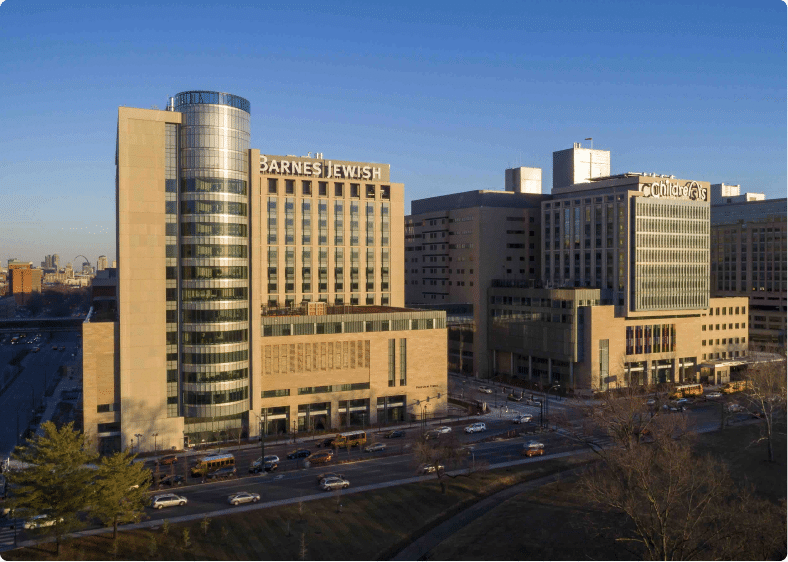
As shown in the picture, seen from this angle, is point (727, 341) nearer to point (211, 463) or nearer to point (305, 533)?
point (211, 463)

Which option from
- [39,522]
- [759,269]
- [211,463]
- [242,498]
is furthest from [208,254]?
[759,269]

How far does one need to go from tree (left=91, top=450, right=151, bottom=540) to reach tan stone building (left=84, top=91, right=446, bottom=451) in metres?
26.1

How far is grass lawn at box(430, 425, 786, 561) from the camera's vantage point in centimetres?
5150

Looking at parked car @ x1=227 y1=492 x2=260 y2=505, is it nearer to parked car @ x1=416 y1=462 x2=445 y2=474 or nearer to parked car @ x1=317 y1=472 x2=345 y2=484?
parked car @ x1=317 y1=472 x2=345 y2=484

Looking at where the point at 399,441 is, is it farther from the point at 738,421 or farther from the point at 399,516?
the point at 738,421

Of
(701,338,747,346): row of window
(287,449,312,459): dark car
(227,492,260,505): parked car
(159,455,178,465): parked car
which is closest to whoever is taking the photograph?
(227,492,260,505): parked car

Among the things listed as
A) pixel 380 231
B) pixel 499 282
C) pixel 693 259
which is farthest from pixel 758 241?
pixel 380 231

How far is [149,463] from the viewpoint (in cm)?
7400

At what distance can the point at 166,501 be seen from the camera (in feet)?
197

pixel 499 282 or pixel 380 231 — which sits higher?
pixel 380 231

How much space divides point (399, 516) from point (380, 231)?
6316cm

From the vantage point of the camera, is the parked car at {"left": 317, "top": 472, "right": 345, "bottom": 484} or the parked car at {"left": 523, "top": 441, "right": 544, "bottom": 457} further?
the parked car at {"left": 523, "top": 441, "right": 544, "bottom": 457}

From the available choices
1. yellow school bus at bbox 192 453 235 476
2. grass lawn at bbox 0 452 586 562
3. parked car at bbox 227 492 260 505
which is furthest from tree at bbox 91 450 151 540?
yellow school bus at bbox 192 453 235 476

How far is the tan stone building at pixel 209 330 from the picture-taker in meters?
78.4
